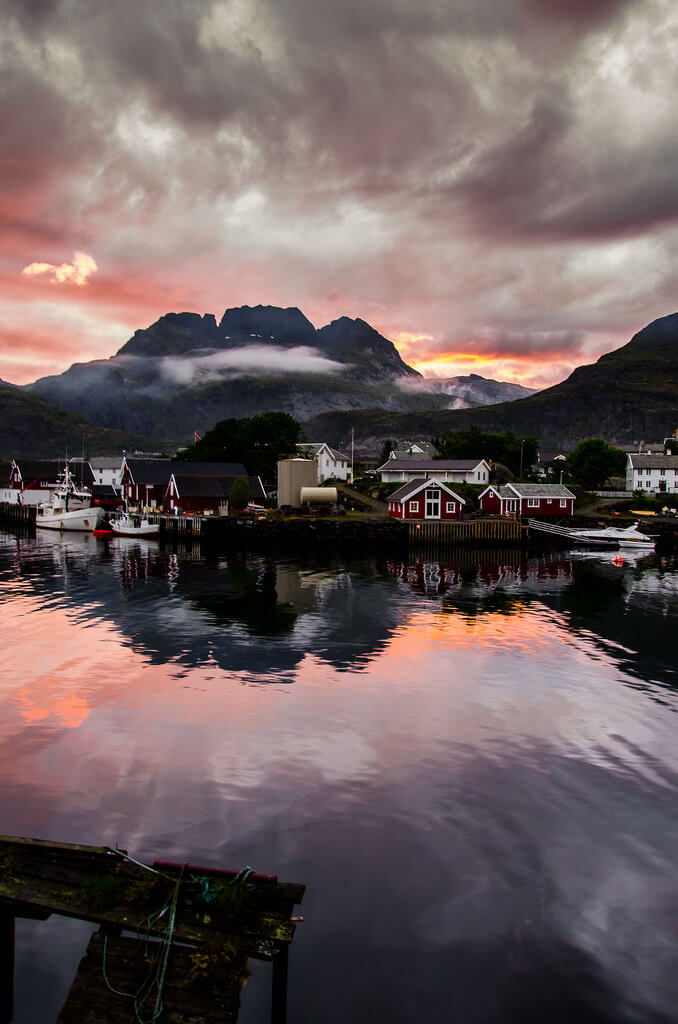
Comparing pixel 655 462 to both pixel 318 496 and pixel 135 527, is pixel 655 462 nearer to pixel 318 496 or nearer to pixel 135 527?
pixel 318 496

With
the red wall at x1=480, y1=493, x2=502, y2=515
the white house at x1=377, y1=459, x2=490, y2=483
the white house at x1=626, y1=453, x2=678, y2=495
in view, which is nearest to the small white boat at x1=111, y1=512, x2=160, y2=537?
the white house at x1=377, y1=459, x2=490, y2=483

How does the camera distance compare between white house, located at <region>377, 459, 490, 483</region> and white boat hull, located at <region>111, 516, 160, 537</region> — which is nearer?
white boat hull, located at <region>111, 516, 160, 537</region>

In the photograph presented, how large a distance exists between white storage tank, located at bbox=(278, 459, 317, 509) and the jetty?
85.8 metres

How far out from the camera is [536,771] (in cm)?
1736

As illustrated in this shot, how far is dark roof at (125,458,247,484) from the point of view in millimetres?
108375

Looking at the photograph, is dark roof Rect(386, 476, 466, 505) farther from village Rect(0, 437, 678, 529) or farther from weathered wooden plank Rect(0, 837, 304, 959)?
weathered wooden plank Rect(0, 837, 304, 959)

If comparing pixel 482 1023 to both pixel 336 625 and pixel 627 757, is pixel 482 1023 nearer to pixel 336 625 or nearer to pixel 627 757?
pixel 627 757

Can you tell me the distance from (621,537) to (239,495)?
5540 cm

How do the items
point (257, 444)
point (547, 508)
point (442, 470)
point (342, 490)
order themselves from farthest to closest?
point (257, 444), point (442, 470), point (342, 490), point (547, 508)

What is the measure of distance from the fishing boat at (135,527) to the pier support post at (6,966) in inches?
3220

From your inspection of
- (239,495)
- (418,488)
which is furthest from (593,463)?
(239,495)

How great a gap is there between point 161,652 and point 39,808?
1444 cm

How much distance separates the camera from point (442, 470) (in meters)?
114

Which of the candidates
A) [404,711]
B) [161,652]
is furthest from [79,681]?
[404,711]
